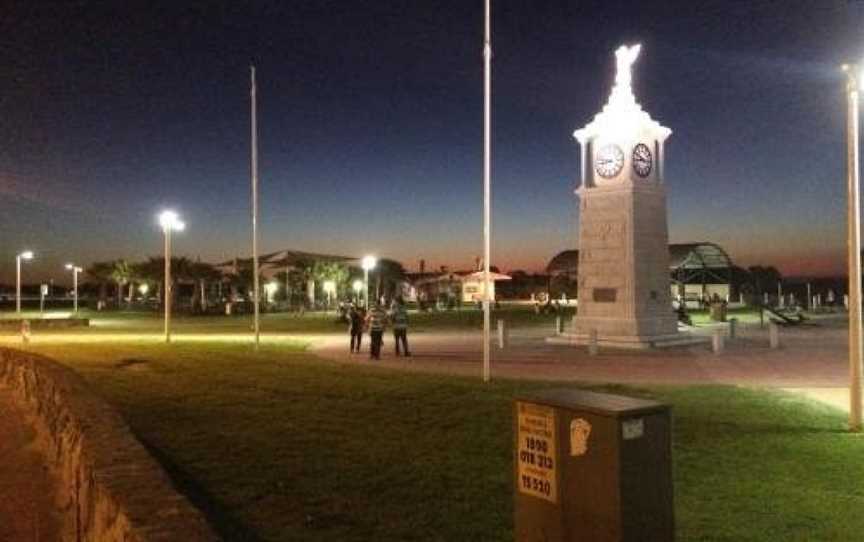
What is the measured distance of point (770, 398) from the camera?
14586 millimetres

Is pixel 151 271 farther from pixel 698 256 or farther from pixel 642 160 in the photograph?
pixel 642 160

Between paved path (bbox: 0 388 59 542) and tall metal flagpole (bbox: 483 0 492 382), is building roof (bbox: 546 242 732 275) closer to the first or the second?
tall metal flagpole (bbox: 483 0 492 382)

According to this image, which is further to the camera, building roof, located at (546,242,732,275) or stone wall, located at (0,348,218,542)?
building roof, located at (546,242,732,275)

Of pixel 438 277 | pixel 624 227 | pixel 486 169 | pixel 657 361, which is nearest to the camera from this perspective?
pixel 486 169

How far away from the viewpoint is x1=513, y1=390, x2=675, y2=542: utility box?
423 cm

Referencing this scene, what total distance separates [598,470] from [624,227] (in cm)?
2371

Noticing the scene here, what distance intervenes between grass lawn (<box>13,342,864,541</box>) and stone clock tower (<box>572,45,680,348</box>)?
1106 cm

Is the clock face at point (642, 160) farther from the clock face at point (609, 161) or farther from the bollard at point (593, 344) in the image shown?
the bollard at point (593, 344)

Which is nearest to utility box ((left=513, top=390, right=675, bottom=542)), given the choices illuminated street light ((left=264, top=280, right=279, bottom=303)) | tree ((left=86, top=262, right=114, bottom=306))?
illuminated street light ((left=264, top=280, right=279, bottom=303))

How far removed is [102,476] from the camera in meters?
6.02

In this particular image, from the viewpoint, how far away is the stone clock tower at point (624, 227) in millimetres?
27141

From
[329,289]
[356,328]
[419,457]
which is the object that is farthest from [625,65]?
[329,289]

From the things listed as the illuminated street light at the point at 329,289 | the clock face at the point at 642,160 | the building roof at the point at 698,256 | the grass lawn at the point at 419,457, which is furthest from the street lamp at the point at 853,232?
the illuminated street light at the point at 329,289

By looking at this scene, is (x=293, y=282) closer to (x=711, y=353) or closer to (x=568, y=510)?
(x=711, y=353)
